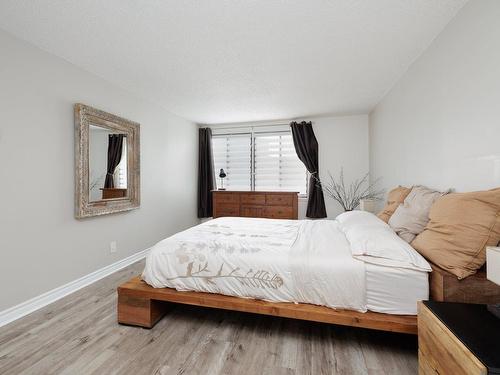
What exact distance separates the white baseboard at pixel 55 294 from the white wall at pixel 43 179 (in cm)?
5

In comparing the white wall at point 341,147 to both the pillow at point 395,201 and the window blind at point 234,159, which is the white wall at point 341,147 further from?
the pillow at point 395,201

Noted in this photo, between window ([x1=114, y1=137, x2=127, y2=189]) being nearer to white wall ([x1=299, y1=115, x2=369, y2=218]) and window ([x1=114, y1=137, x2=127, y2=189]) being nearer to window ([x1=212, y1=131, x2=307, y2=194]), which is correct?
window ([x1=212, y1=131, x2=307, y2=194])

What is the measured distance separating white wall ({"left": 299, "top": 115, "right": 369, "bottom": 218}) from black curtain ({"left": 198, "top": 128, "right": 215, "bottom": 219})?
2.23 m

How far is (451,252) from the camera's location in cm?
135

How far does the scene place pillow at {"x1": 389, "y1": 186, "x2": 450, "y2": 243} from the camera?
1787 mm

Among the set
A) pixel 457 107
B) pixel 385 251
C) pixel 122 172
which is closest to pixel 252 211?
pixel 122 172

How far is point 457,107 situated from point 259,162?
3517mm

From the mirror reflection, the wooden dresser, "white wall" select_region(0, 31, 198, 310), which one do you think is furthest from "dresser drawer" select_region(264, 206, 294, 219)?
the mirror reflection

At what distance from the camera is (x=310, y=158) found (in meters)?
4.54

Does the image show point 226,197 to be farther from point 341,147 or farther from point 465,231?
point 465,231

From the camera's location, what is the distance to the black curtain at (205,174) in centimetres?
508

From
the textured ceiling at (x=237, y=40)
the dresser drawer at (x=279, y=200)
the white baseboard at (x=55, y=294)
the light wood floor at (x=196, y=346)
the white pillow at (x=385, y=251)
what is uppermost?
the textured ceiling at (x=237, y=40)

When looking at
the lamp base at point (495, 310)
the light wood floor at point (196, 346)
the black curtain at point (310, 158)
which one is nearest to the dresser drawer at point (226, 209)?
the black curtain at point (310, 158)

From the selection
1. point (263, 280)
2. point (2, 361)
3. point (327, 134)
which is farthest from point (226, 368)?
point (327, 134)
